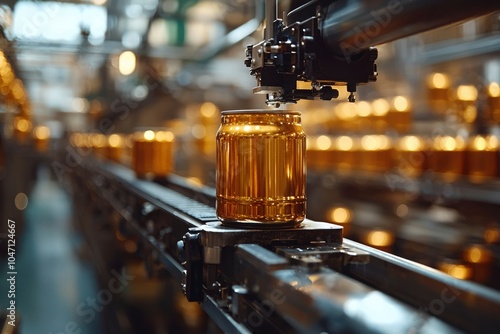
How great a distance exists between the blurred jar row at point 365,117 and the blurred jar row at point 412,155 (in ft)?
0.59

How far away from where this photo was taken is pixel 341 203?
7266mm

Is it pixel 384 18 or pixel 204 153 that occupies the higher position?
pixel 384 18

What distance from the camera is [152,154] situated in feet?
12.1

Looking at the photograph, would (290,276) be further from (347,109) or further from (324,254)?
(347,109)

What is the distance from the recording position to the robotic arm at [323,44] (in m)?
1.17

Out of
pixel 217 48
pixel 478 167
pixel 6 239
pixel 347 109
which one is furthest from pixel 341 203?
pixel 6 239

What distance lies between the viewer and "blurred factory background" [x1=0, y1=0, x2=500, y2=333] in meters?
3.61

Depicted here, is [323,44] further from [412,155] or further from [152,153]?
[412,155]

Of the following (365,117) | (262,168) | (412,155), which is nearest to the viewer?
(262,168)

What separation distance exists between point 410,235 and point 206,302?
14.1 ft

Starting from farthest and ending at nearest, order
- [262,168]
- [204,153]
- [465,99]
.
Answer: [204,153], [465,99], [262,168]

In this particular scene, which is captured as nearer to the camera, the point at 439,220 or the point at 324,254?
the point at 324,254

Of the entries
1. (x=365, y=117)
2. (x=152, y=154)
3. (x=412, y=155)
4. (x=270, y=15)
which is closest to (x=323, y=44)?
(x=270, y=15)

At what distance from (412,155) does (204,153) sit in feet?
14.0
